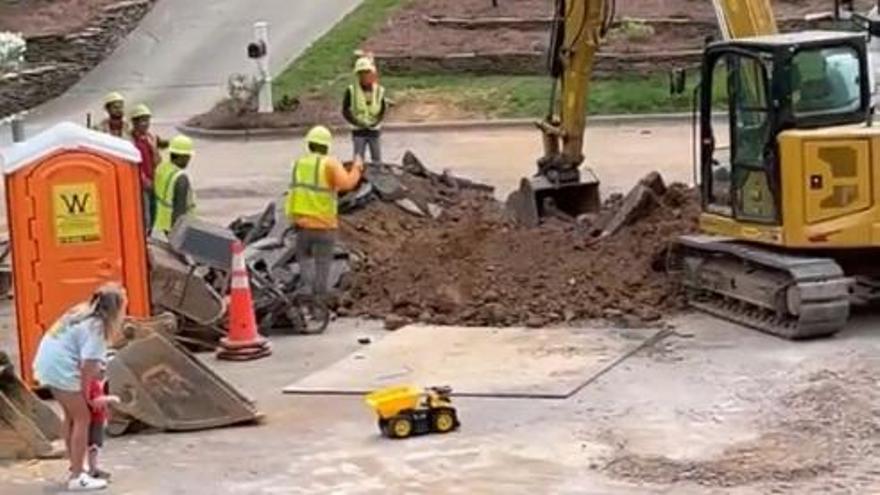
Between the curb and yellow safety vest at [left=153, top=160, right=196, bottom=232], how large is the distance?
13334 millimetres

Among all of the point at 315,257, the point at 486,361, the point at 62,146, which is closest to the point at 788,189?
the point at 486,361

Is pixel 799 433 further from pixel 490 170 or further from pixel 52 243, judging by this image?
pixel 490 170

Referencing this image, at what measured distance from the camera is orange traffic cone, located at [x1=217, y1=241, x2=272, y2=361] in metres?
15.6

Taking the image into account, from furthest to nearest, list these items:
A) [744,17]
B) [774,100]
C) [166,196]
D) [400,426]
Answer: [166,196] < [744,17] < [774,100] < [400,426]

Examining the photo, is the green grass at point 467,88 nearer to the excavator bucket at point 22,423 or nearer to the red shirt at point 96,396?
the excavator bucket at point 22,423

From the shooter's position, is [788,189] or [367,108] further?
[367,108]

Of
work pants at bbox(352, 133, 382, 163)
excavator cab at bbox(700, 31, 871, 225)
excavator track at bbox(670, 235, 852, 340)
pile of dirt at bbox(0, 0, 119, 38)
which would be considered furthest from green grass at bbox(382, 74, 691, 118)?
excavator cab at bbox(700, 31, 871, 225)

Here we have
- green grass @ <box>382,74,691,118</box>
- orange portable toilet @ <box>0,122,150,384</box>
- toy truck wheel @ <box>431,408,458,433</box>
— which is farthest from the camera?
green grass @ <box>382,74,691,118</box>

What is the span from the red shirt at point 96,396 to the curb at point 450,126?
19.8m

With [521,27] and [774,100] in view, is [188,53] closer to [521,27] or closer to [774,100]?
[521,27]

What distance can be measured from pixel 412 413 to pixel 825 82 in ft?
17.2

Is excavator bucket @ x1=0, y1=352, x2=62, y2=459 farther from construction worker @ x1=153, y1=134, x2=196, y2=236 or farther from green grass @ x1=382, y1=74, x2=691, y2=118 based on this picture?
green grass @ x1=382, y1=74, x2=691, y2=118

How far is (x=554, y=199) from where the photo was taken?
2031 cm

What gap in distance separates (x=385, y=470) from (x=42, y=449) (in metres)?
2.21
